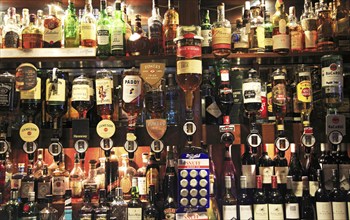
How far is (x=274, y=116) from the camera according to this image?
260 cm

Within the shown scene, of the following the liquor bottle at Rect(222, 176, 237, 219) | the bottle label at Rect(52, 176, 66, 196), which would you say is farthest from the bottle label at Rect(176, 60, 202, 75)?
the bottle label at Rect(52, 176, 66, 196)

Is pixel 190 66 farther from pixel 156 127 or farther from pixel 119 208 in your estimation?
pixel 119 208

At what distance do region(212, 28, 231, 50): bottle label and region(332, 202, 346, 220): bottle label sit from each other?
1.00 m

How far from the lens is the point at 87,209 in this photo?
239cm

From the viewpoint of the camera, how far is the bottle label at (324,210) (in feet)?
7.57

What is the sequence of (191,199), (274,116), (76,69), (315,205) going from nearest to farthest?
(191,199) < (315,205) < (274,116) < (76,69)

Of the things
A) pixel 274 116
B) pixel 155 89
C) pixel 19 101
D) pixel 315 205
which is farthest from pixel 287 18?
pixel 19 101

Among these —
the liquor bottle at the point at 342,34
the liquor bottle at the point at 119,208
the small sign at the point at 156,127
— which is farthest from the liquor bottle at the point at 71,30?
the liquor bottle at the point at 342,34

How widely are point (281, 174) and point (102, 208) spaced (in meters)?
1.01

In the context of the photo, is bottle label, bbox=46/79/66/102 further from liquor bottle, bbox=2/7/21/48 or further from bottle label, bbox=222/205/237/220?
bottle label, bbox=222/205/237/220

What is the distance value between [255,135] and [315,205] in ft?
1.63

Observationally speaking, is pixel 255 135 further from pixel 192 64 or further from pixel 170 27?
pixel 170 27

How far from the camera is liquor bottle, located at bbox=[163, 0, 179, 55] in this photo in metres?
2.47

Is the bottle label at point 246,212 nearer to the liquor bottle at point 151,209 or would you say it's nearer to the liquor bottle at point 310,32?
Result: the liquor bottle at point 151,209
